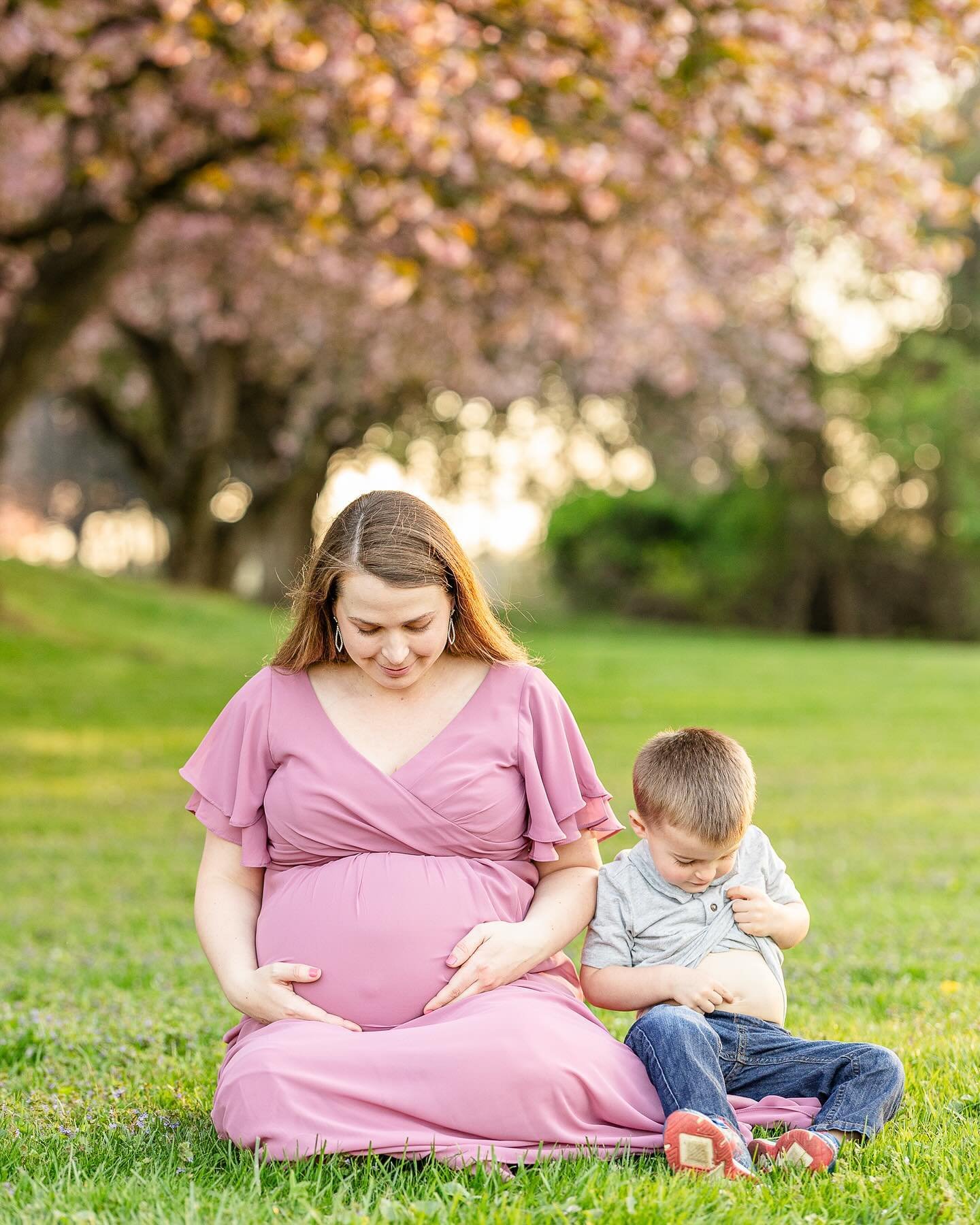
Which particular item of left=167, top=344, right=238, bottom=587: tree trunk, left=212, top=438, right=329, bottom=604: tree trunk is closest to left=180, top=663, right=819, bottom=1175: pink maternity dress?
left=167, top=344, right=238, bottom=587: tree trunk

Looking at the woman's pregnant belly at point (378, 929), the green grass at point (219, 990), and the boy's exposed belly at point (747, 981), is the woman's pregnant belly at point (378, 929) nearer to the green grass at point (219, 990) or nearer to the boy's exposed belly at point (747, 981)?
the green grass at point (219, 990)

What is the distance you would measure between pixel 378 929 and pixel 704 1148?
0.87 m

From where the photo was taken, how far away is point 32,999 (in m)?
A: 4.95

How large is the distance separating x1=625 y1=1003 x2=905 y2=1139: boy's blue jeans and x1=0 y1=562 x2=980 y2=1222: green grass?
0.33 feet

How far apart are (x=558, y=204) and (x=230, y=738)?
8.75 meters

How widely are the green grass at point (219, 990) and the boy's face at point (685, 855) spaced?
673 millimetres

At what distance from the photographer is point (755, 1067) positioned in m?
3.48

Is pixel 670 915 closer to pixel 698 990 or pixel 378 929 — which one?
pixel 698 990

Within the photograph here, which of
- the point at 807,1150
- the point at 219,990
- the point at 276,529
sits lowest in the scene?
the point at 219,990

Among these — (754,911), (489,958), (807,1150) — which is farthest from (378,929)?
(807,1150)

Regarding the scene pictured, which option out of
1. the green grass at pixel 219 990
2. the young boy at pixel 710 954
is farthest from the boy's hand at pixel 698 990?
the green grass at pixel 219 990

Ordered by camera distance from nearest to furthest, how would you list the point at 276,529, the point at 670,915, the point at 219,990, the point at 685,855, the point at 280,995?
the point at 280,995 < the point at 685,855 < the point at 670,915 < the point at 219,990 < the point at 276,529

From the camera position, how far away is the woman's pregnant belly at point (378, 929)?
3.36m

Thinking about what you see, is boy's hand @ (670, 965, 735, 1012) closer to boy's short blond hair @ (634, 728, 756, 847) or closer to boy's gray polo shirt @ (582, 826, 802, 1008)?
boy's gray polo shirt @ (582, 826, 802, 1008)
